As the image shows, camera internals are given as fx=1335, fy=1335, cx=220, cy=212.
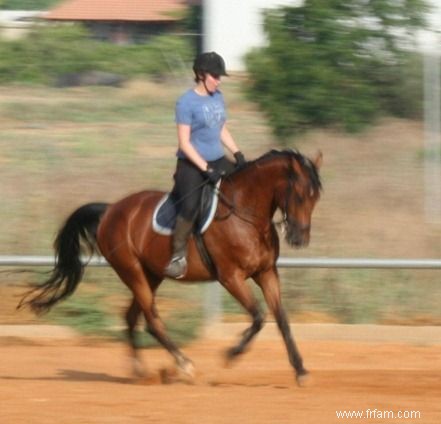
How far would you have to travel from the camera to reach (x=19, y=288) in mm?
13648

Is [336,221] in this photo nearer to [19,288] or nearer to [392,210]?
[392,210]

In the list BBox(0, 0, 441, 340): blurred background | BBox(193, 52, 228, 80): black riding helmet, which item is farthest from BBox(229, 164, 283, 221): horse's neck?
BBox(0, 0, 441, 340): blurred background

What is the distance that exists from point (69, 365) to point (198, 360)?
3.69 ft

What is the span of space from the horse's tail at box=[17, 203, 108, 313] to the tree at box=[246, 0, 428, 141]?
445 centimetres

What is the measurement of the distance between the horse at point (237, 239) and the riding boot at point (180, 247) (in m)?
0.07

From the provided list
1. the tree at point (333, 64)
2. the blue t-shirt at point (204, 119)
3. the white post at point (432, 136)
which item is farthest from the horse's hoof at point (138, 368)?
the tree at point (333, 64)

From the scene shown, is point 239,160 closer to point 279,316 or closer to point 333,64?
point 279,316

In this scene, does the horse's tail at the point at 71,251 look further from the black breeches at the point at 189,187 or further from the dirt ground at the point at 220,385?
the black breeches at the point at 189,187

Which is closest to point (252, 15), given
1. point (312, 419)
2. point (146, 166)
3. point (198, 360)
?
point (146, 166)

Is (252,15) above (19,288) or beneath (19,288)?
above

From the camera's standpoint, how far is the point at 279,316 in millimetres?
9945

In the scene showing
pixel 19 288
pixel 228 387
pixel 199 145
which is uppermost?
pixel 199 145

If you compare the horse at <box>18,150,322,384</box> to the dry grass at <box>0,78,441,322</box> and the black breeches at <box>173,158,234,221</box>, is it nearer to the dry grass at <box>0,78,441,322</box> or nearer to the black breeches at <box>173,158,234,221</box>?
the black breeches at <box>173,158,234,221</box>

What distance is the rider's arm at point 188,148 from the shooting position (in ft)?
32.4
